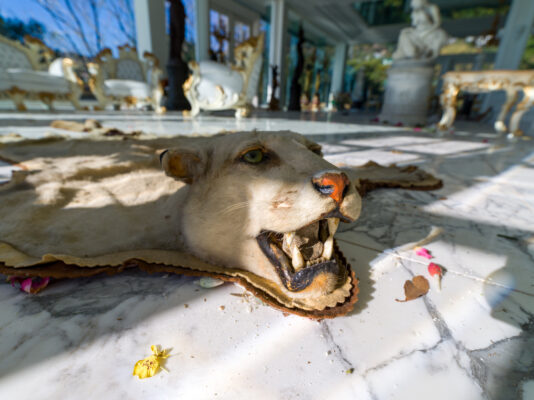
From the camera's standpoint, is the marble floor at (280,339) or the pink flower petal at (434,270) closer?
the marble floor at (280,339)

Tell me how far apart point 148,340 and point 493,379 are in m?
0.92

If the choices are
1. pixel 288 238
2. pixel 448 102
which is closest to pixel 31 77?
pixel 288 238

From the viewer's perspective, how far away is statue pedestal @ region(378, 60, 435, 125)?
8.57 m

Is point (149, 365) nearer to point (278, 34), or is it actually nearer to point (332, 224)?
point (332, 224)

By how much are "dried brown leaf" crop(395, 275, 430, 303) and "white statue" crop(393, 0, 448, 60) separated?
32.1ft

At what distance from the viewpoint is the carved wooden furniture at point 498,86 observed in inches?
227

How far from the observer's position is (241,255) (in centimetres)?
97

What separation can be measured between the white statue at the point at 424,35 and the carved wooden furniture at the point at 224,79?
4.92 m

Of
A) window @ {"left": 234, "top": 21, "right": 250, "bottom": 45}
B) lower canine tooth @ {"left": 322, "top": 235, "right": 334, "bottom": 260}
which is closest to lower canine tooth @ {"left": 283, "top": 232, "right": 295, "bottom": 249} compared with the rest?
lower canine tooth @ {"left": 322, "top": 235, "right": 334, "bottom": 260}

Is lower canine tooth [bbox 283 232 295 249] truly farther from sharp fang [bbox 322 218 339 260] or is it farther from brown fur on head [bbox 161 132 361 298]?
sharp fang [bbox 322 218 339 260]

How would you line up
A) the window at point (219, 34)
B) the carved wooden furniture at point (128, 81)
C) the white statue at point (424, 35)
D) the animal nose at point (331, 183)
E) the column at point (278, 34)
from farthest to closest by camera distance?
1. the column at point (278, 34)
2. the window at point (219, 34)
3. the carved wooden furniture at point (128, 81)
4. the white statue at point (424, 35)
5. the animal nose at point (331, 183)

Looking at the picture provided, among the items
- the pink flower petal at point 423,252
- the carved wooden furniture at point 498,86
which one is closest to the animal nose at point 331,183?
the pink flower petal at point 423,252

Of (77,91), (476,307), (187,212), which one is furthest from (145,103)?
(476,307)

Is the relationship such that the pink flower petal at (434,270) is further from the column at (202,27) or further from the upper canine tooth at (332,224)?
the column at (202,27)
